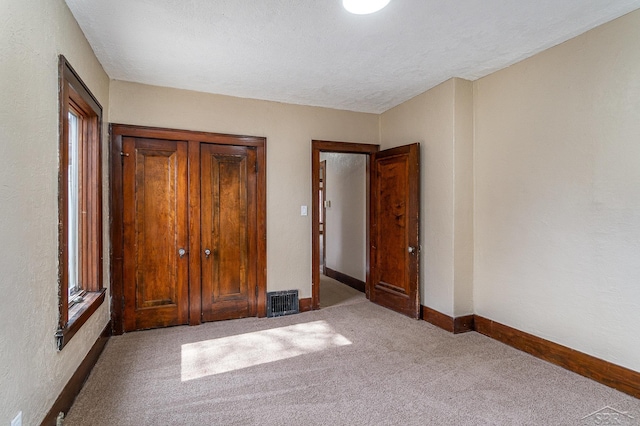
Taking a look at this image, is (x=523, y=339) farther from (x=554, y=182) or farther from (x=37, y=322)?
(x=37, y=322)

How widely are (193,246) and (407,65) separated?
2.84 metres

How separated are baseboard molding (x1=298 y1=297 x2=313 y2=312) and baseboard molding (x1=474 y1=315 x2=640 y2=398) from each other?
1888 mm

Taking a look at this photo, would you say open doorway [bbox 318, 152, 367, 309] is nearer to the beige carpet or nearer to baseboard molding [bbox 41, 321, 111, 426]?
the beige carpet

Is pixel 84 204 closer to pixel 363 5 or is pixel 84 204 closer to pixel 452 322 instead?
pixel 363 5

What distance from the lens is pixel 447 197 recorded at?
11.6 feet

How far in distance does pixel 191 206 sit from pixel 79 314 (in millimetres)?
1519

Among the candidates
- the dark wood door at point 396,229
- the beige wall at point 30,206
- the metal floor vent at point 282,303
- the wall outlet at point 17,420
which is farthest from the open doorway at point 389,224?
the wall outlet at point 17,420

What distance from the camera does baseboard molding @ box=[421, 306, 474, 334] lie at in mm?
3406

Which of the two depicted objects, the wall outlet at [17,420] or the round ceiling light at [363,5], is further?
the round ceiling light at [363,5]

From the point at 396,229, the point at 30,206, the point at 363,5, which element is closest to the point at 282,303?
the point at 396,229

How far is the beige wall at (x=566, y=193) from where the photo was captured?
2318 millimetres

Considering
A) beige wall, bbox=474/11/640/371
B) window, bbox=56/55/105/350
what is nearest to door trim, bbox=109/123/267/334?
window, bbox=56/55/105/350

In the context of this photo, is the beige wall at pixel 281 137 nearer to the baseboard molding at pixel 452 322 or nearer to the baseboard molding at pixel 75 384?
the baseboard molding at pixel 452 322

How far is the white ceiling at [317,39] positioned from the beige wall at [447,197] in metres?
0.28
